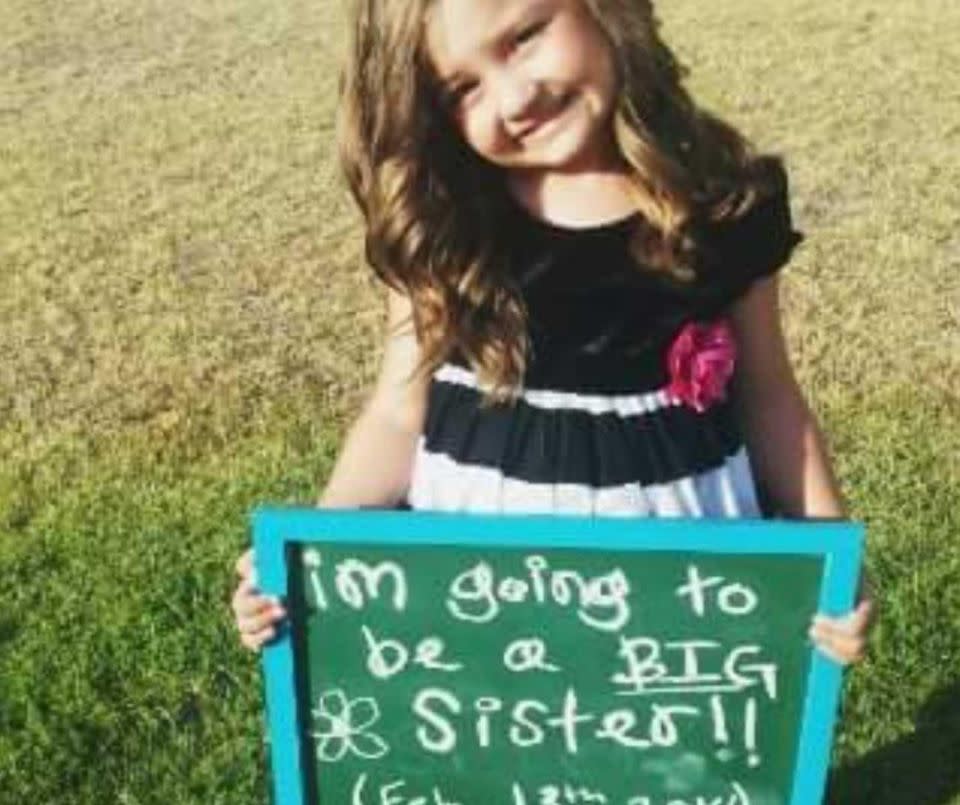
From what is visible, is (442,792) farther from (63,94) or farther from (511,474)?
(63,94)

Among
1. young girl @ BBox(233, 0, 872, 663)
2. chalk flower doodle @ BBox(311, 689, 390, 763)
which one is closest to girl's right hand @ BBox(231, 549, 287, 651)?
young girl @ BBox(233, 0, 872, 663)

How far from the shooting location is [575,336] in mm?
2402

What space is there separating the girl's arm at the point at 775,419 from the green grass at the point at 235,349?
1.03 meters

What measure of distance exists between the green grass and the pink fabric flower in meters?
1.33

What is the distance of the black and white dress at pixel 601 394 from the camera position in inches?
94.3

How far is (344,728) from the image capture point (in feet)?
8.17

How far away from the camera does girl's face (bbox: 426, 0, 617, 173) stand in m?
2.24

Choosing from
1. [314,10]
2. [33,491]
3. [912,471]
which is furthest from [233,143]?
[912,471]

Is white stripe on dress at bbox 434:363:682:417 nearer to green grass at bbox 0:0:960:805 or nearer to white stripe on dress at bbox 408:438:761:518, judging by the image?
white stripe on dress at bbox 408:438:761:518

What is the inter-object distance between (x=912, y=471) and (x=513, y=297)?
2282 millimetres

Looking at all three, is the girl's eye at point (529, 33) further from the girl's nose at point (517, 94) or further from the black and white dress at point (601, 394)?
the black and white dress at point (601, 394)

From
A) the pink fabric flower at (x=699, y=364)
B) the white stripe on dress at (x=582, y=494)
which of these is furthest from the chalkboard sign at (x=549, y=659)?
the pink fabric flower at (x=699, y=364)

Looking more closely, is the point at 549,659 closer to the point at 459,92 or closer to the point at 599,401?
the point at 599,401

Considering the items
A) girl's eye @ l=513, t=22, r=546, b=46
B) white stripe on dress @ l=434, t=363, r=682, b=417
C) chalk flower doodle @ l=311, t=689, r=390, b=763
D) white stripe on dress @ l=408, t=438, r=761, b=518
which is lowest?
chalk flower doodle @ l=311, t=689, r=390, b=763
